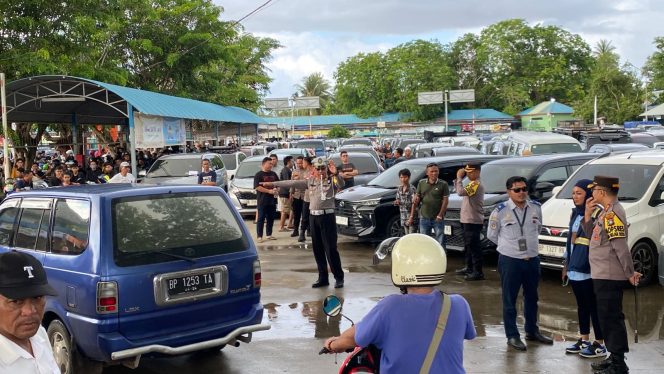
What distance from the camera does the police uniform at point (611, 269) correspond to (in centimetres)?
611

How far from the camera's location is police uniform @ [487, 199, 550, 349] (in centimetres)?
712

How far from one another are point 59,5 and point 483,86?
214ft

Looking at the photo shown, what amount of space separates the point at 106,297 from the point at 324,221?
4.49 metres

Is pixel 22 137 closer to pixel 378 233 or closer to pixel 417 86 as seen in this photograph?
pixel 378 233

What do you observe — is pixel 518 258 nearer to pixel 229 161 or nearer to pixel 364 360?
pixel 364 360

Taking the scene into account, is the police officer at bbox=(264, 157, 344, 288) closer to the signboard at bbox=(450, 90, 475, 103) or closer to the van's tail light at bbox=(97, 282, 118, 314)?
the van's tail light at bbox=(97, 282, 118, 314)

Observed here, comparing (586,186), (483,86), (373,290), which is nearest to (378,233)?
(373,290)

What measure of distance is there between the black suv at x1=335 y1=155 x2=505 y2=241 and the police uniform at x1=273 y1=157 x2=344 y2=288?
10.2 feet

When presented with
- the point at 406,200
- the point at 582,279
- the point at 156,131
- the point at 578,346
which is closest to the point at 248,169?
the point at 156,131

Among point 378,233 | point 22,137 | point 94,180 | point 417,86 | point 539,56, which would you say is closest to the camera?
point 378,233

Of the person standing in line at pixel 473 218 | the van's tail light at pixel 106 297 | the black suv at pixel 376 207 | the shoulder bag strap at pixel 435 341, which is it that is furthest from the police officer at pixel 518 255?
the black suv at pixel 376 207

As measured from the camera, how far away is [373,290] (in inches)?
390

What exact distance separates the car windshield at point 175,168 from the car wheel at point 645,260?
465 inches

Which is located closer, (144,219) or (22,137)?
(144,219)
